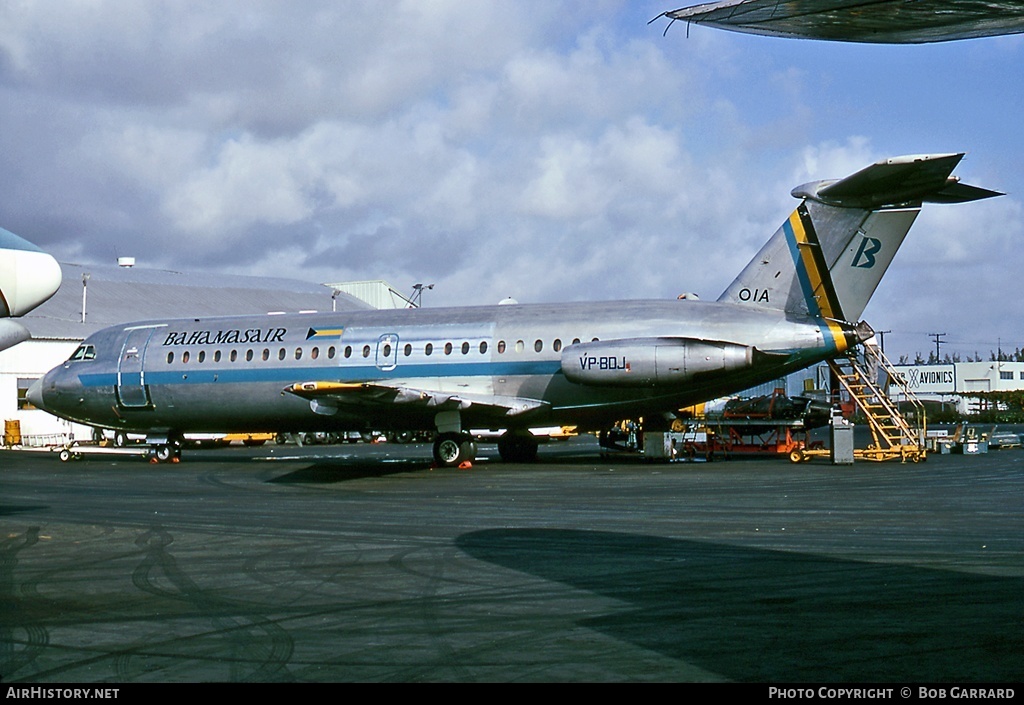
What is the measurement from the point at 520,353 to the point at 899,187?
9919 mm

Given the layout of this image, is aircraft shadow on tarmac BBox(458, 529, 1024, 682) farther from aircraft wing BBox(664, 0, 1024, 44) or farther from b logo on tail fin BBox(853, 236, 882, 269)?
b logo on tail fin BBox(853, 236, 882, 269)

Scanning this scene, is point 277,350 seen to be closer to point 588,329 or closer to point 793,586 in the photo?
point 588,329

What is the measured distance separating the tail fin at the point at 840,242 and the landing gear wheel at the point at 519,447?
8.03 metres

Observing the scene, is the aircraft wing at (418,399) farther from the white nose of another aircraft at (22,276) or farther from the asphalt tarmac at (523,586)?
the white nose of another aircraft at (22,276)

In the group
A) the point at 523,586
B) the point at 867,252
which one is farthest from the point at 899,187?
the point at 523,586

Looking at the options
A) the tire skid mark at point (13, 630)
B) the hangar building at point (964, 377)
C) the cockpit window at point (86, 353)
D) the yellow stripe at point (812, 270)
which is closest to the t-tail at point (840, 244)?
the yellow stripe at point (812, 270)

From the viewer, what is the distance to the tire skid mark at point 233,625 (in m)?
6.70

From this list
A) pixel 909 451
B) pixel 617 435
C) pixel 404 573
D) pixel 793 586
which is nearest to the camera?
pixel 793 586

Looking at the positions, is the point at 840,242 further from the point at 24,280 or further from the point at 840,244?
the point at 24,280

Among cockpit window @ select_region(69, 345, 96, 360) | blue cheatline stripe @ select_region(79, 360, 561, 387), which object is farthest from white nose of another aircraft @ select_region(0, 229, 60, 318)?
cockpit window @ select_region(69, 345, 96, 360)

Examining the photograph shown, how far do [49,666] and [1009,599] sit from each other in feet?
23.5

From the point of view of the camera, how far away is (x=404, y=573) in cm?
1049
